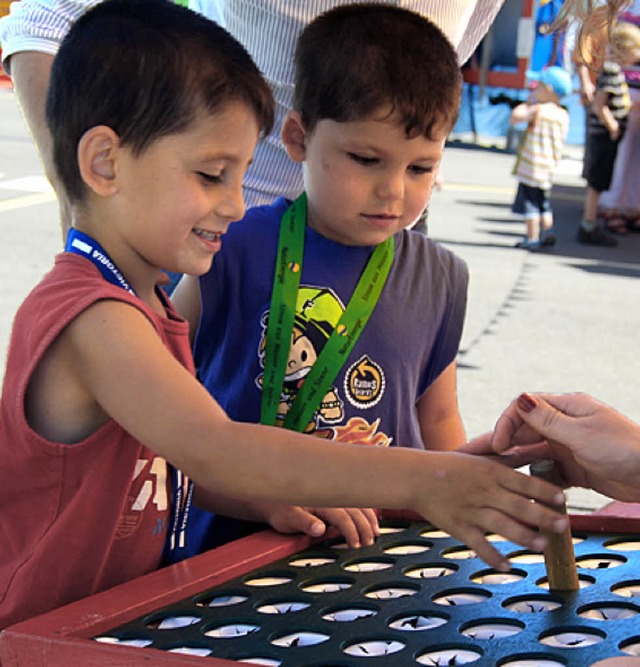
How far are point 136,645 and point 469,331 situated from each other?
480 cm

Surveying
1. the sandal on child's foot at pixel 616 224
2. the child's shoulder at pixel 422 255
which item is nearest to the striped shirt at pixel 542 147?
the sandal on child's foot at pixel 616 224

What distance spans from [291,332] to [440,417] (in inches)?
13.8

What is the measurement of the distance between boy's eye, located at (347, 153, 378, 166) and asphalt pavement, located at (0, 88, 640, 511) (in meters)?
2.07

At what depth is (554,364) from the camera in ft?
17.9

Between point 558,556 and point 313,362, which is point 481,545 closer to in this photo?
point 558,556

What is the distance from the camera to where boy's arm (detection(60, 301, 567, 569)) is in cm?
134

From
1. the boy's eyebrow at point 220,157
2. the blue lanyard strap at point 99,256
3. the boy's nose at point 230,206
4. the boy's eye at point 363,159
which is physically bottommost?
the blue lanyard strap at point 99,256

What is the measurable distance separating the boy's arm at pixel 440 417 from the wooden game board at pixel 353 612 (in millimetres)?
541

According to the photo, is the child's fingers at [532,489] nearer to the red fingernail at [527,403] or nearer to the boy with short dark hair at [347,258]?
the red fingernail at [527,403]

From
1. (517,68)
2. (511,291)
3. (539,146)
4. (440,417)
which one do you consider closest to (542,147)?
(539,146)

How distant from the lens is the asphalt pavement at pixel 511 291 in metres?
5.15

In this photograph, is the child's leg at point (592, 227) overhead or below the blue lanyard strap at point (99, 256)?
below

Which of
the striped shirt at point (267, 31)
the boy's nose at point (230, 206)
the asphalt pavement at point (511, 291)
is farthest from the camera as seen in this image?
the asphalt pavement at point (511, 291)

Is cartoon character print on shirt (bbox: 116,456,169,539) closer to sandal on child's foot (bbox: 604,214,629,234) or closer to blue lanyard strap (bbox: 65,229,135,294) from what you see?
blue lanyard strap (bbox: 65,229,135,294)
